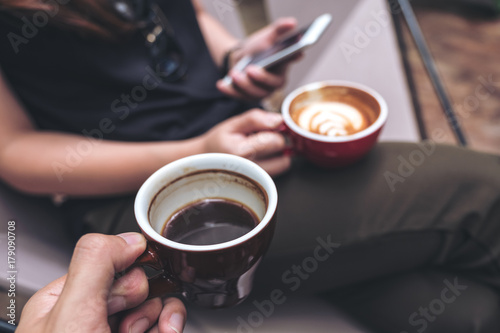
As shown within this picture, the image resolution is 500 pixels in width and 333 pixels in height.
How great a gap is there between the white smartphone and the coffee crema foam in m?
0.11

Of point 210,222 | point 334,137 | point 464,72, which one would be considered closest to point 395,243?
point 334,137

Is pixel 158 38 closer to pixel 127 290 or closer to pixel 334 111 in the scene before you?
pixel 334 111

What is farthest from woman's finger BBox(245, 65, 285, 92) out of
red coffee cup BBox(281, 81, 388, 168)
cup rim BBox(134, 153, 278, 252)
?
cup rim BBox(134, 153, 278, 252)

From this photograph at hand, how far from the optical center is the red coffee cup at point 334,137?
0.52m

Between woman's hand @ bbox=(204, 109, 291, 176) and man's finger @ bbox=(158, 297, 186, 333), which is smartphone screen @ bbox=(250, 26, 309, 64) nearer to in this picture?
woman's hand @ bbox=(204, 109, 291, 176)

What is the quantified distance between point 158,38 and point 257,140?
270mm

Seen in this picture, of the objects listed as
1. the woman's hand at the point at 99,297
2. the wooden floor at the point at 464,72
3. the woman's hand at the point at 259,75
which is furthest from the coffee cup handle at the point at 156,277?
the wooden floor at the point at 464,72

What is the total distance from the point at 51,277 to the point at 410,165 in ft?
1.59

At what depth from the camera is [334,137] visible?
0.53m

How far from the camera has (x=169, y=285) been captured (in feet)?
1.18

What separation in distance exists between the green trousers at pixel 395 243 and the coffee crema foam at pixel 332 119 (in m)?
0.06

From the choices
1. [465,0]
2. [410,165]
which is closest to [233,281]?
[410,165]

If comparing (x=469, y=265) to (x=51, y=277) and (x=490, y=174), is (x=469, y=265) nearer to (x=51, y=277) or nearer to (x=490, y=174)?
(x=490, y=174)

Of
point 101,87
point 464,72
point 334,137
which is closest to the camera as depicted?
point 334,137
